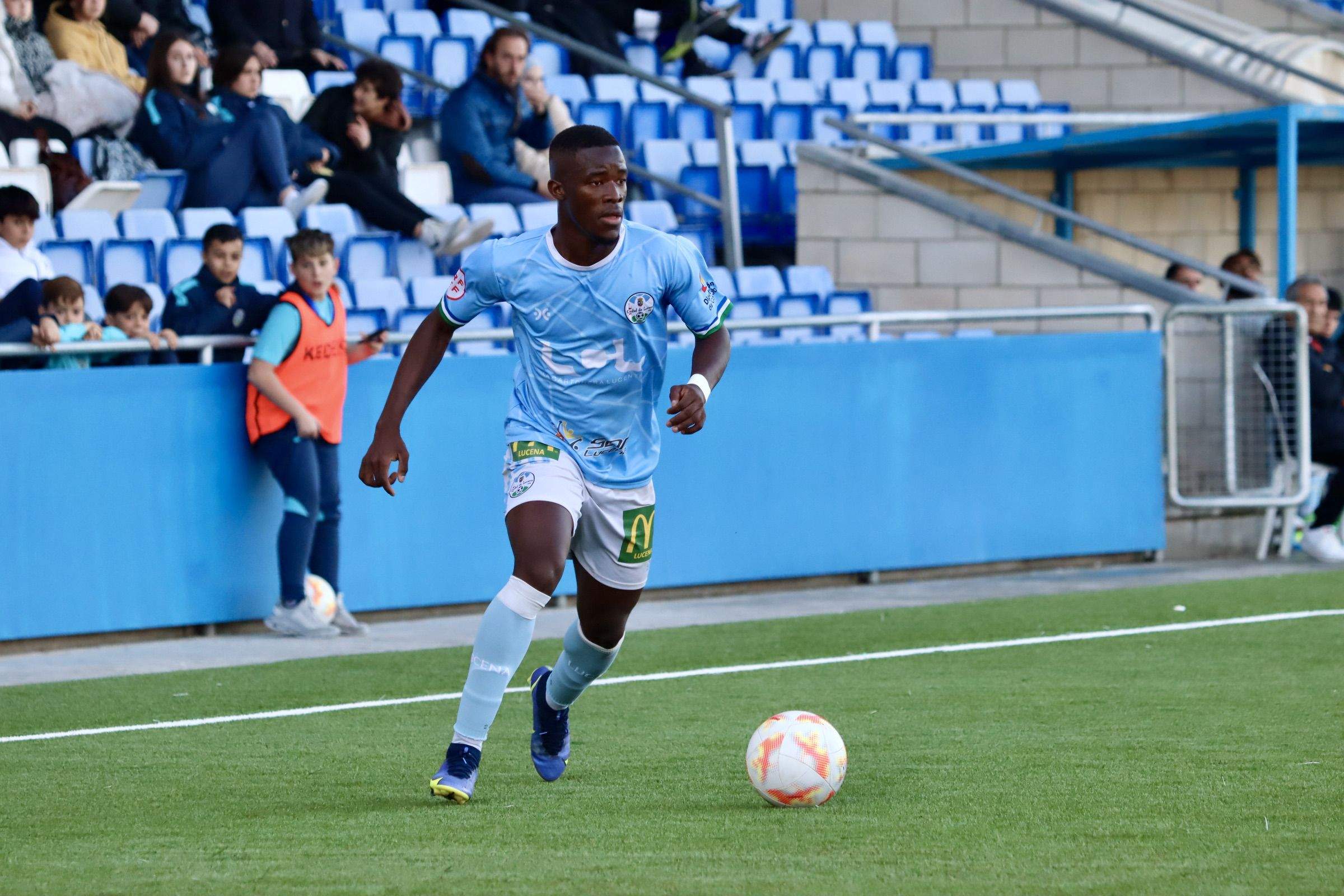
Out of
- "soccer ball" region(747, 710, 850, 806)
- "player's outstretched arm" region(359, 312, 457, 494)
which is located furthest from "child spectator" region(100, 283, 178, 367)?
"soccer ball" region(747, 710, 850, 806)

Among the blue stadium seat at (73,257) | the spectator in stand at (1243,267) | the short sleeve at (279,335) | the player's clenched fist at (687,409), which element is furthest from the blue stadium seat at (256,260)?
the spectator in stand at (1243,267)

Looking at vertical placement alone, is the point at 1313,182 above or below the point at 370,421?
above

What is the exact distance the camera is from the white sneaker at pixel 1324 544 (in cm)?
1276

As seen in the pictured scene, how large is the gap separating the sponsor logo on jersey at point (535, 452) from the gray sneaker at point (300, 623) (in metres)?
4.27

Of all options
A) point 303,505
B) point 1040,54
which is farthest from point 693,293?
point 1040,54

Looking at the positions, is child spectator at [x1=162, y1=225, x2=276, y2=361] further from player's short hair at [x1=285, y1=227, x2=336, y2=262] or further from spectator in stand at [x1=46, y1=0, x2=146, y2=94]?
spectator in stand at [x1=46, y1=0, x2=146, y2=94]

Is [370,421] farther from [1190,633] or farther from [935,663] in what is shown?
[1190,633]

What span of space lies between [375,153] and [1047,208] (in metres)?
4.72

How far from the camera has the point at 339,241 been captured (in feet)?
40.8

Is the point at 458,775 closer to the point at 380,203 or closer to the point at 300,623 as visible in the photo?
the point at 300,623

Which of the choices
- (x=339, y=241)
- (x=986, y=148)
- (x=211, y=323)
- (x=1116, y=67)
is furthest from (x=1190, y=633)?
(x=1116, y=67)

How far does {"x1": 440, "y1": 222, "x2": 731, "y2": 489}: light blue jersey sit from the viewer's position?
592 cm

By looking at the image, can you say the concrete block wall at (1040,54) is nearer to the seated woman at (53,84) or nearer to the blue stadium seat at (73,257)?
the seated woman at (53,84)

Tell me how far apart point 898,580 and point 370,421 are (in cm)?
359
